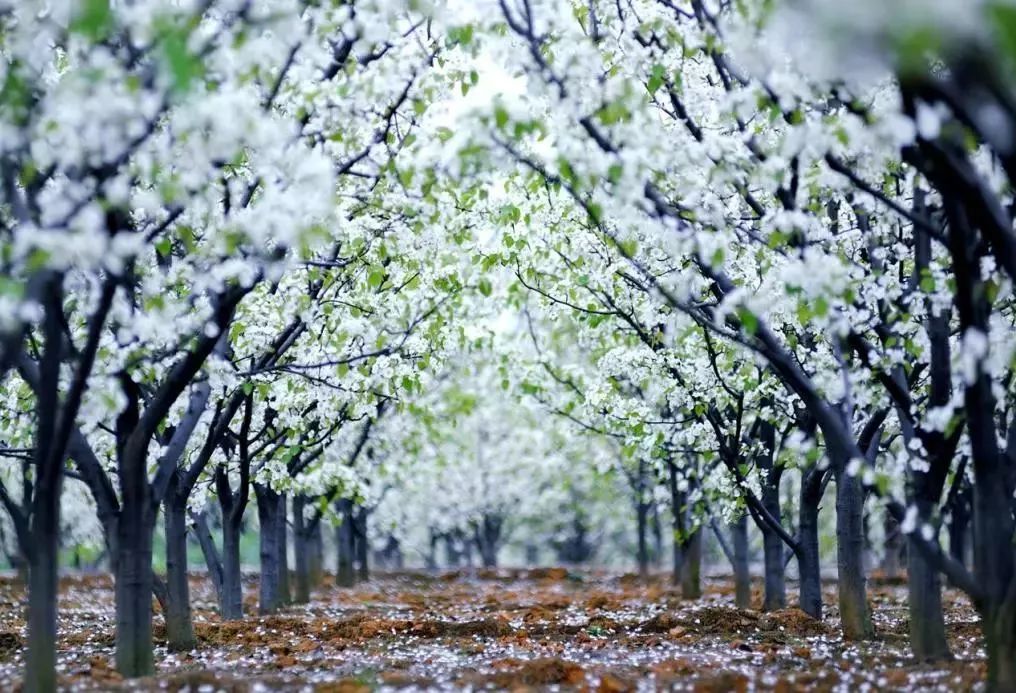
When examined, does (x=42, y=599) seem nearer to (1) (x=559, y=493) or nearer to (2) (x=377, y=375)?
(2) (x=377, y=375)

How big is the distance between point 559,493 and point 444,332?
4175cm

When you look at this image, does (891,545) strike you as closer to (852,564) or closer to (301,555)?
(301,555)

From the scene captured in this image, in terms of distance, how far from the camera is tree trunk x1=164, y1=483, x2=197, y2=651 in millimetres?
15234

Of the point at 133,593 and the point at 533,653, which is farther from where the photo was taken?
the point at 533,653

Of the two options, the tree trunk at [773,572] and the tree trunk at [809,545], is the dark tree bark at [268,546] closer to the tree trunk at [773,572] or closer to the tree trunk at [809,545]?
the tree trunk at [773,572]

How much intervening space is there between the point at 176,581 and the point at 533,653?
496 cm

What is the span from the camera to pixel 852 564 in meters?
15.4

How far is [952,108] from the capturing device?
28.5 ft

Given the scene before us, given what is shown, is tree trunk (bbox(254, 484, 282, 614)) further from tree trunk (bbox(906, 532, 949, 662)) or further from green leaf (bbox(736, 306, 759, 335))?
green leaf (bbox(736, 306, 759, 335))

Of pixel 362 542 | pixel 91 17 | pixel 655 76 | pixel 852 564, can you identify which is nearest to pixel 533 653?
pixel 852 564

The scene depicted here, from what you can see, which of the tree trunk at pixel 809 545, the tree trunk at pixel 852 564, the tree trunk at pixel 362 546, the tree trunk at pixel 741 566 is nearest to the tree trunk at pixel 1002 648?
the tree trunk at pixel 852 564

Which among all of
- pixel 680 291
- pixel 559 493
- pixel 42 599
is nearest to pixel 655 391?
pixel 680 291

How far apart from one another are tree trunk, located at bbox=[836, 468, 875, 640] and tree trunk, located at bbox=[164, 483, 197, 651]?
8915mm

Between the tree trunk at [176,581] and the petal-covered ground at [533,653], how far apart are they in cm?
33
